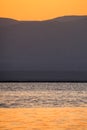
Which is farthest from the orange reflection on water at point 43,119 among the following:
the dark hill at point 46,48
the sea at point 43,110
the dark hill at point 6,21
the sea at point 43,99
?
the dark hill at point 6,21

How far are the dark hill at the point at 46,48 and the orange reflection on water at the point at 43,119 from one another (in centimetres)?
311

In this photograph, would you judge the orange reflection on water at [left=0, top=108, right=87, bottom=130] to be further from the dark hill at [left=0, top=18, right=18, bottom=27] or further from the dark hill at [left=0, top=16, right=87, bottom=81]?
the dark hill at [left=0, top=18, right=18, bottom=27]

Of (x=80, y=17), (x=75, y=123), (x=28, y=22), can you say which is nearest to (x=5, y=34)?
(x=28, y=22)

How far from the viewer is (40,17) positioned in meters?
6.88

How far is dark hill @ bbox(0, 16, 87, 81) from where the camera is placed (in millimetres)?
6835

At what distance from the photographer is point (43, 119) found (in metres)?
3.25

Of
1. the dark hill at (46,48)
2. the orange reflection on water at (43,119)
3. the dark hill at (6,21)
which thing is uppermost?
the dark hill at (6,21)

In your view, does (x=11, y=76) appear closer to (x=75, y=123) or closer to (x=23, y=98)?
(x=23, y=98)

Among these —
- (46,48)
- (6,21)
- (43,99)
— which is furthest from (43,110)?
(6,21)

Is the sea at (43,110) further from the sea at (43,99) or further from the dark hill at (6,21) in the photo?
the dark hill at (6,21)

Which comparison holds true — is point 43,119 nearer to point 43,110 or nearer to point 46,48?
point 43,110

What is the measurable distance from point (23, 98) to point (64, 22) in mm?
2533

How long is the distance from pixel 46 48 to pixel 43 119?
373 cm

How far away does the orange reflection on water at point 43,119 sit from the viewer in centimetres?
291
